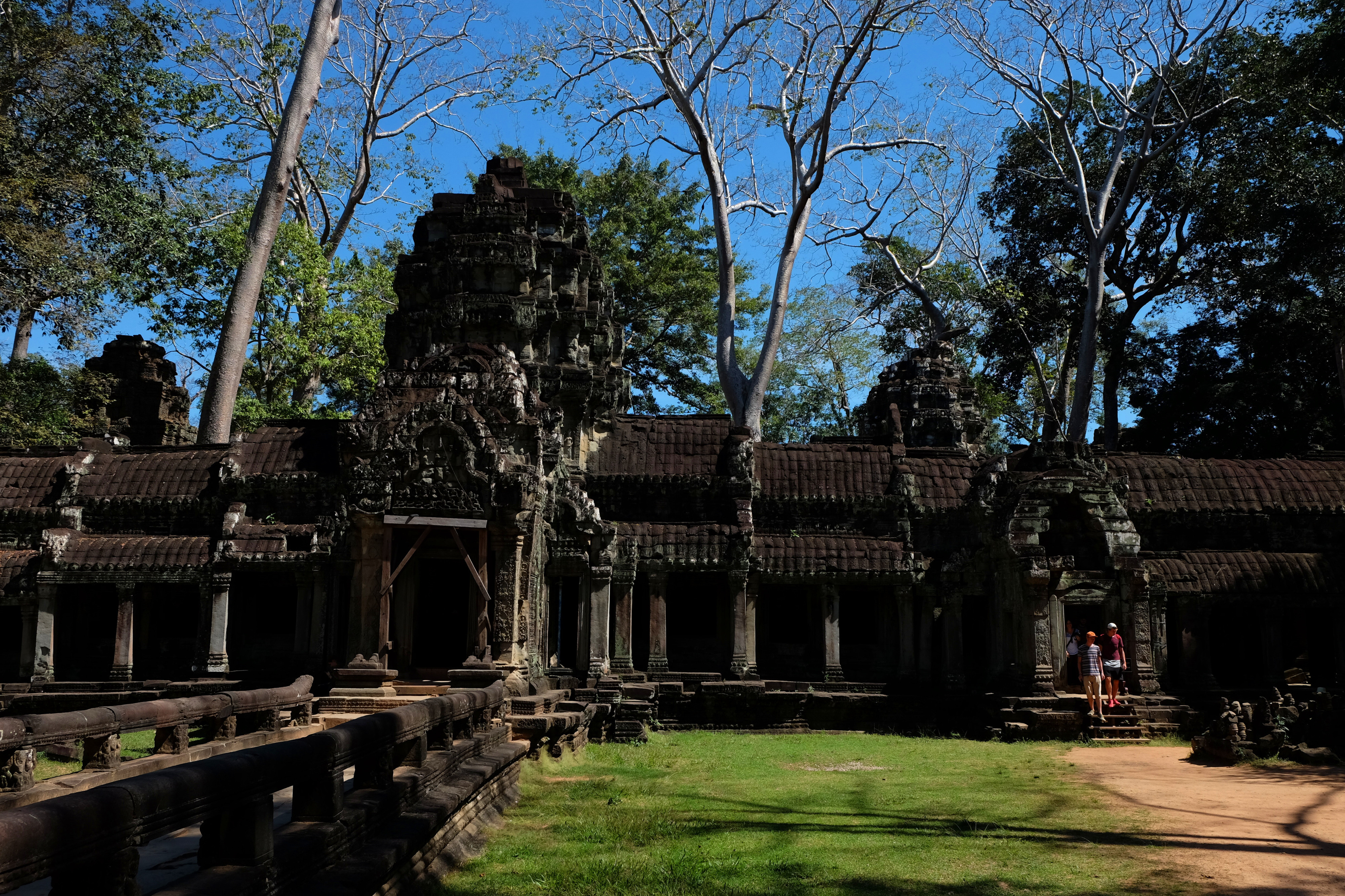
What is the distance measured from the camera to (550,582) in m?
18.8

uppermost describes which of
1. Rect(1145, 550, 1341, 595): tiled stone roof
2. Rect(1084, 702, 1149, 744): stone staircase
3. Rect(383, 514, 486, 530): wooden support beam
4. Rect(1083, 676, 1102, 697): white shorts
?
Rect(383, 514, 486, 530): wooden support beam

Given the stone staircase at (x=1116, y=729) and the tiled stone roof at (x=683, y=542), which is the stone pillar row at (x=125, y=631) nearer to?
the tiled stone roof at (x=683, y=542)

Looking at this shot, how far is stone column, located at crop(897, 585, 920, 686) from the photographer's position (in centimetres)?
1942

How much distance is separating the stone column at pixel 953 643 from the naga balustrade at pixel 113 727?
12.7m

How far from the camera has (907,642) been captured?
19.5m

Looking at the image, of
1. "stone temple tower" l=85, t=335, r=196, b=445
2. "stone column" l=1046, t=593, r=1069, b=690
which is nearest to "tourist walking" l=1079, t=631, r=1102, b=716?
"stone column" l=1046, t=593, r=1069, b=690

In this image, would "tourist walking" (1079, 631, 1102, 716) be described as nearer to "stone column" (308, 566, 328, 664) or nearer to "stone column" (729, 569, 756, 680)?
"stone column" (729, 569, 756, 680)

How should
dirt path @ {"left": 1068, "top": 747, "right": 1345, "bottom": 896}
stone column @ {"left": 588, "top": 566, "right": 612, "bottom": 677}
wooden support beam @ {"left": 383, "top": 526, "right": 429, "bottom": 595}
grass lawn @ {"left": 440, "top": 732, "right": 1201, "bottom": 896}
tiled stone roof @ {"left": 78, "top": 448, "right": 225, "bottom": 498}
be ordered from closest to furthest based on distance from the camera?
grass lawn @ {"left": 440, "top": 732, "right": 1201, "bottom": 896}
dirt path @ {"left": 1068, "top": 747, "right": 1345, "bottom": 896}
wooden support beam @ {"left": 383, "top": 526, "right": 429, "bottom": 595}
stone column @ {"left": 588, "top": 566, "right": 612, "bottom": 677}
tiled stone roof @ {"left": 78, "top": 448, "right": 225, "bottom": 498}

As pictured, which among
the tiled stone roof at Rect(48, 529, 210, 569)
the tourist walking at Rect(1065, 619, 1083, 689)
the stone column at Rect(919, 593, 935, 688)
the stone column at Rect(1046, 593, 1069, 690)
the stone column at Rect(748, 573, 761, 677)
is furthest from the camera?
the stone column at Rect(919, 593, 935, 688)

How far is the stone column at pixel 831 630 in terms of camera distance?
1914 centimetres

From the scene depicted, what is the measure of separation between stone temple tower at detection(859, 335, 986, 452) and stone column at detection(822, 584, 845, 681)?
8903 millimetres

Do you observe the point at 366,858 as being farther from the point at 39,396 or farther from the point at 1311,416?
the point at 1311,416

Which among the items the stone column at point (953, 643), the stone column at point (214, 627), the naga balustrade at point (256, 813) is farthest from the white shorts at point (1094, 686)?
the stone column at point (214, 627)

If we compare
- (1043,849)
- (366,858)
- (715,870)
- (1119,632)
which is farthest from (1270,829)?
(1119,632)
